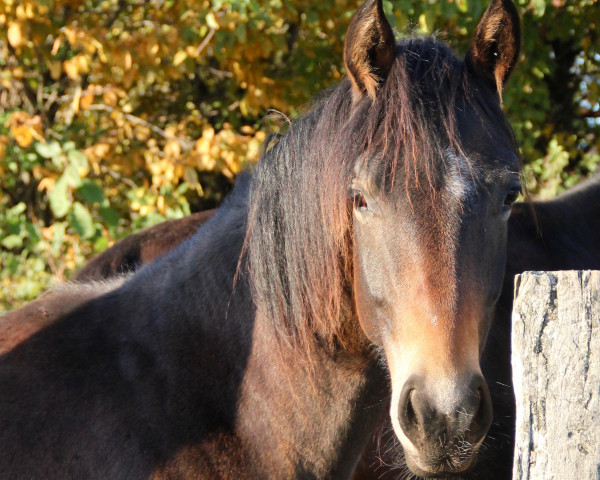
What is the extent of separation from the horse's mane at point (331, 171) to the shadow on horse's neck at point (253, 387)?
0.12 metres

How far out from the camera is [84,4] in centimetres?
580

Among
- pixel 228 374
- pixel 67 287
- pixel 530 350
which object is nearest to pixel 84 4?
pixel 67 287

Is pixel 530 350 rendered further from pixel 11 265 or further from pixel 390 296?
pixel 11 265

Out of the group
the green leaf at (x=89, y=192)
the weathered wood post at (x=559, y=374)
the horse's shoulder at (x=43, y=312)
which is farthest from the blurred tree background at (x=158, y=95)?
the weathered wood post at (x=559, y=374)

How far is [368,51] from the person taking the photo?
221 centimetres

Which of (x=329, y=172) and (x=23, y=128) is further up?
(x=23, y=128)

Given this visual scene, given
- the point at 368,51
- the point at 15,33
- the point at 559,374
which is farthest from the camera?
the point at 15,33

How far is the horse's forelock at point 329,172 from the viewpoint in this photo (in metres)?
2.07

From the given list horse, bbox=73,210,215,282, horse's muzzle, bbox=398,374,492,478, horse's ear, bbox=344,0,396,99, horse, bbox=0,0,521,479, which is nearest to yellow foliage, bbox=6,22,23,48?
horse, bbox=73,210,215,282

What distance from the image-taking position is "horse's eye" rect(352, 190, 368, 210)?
2082 mm

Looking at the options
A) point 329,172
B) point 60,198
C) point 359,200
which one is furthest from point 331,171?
point 60,198

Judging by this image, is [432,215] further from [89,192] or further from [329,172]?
[89,192]

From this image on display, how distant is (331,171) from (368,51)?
40 centimetres

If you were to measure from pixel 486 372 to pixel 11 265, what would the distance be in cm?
367
